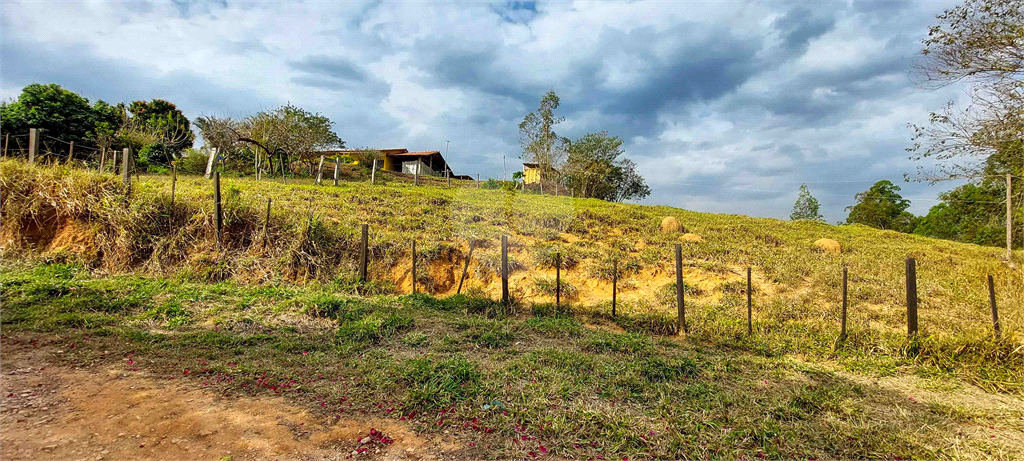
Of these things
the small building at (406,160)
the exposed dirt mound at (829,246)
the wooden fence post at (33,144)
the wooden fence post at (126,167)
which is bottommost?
the exposed dirt mound at (829,246)

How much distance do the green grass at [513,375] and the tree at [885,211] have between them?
28.4m

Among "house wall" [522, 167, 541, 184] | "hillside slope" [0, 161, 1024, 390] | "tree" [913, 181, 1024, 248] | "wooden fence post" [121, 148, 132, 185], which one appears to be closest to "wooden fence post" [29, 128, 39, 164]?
"hillside slope" [0, 161, 1024, 390]

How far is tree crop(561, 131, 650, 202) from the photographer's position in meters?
29.4

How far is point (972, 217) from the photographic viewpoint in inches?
687

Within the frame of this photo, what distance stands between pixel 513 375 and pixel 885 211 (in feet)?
107

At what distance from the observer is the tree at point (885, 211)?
2566 centimetres

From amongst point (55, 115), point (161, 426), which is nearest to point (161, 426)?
point (161, 426)

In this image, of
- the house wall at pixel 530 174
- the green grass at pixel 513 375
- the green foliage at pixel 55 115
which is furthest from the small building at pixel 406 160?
the green grass at pixel 513 375

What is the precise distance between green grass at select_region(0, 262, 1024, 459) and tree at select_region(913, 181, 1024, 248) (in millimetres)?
8364

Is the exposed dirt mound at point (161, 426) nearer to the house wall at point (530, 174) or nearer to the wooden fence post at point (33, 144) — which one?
the wooden fence post at point (33, 144)

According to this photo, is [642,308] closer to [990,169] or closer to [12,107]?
[990,169]

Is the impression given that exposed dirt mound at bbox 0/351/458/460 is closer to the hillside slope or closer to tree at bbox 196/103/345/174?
the hillside slope

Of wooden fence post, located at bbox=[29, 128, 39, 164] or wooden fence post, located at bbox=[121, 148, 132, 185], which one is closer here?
wooden fence post, located at bbox=[121, 148, 132, 185]

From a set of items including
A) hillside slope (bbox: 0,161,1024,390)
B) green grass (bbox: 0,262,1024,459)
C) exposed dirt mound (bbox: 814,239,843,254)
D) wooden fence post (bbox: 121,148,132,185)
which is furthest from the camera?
exposed dirt mound (bbox: 814,239,843,254)
